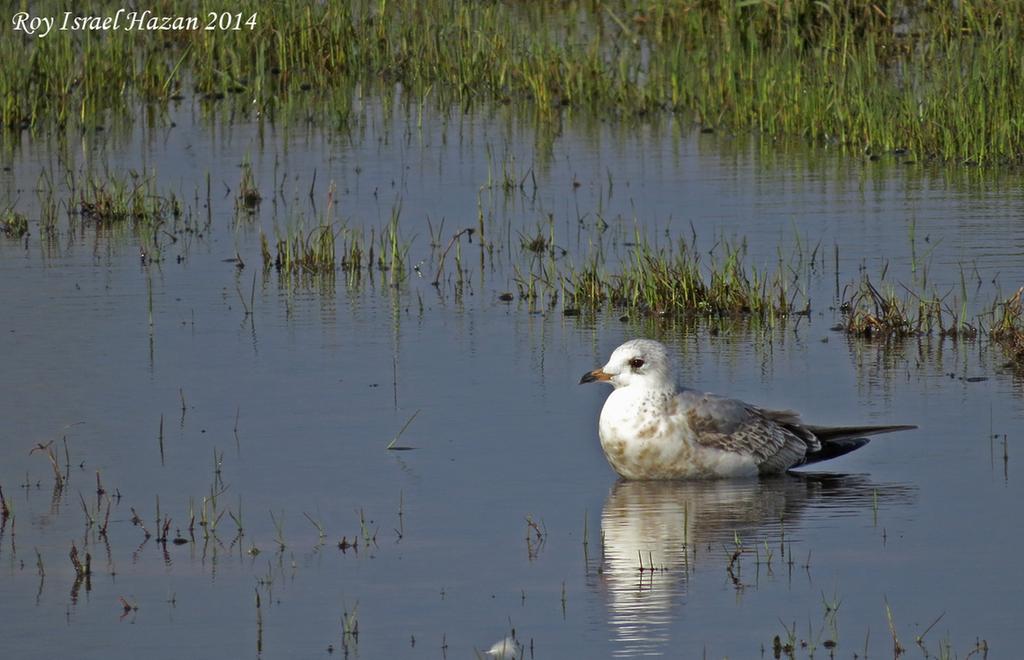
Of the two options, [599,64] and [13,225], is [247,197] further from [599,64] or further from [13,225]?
[599,64]

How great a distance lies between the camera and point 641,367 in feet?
31.8

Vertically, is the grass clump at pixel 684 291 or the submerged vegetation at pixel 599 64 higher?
the submerged vegetation at pixel 599 64

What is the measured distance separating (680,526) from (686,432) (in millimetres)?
965

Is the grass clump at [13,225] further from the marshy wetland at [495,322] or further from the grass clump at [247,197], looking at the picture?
the grass clump at [247,197]

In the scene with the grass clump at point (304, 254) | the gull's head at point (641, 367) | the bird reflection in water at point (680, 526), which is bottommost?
the bird reflection in water at point (680, 526)

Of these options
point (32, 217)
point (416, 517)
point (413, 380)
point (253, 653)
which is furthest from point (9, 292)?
point (253, 653)

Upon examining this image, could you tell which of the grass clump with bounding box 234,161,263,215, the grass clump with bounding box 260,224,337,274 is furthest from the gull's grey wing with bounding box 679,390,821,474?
the grass clump with bounding box 234,161,263,215

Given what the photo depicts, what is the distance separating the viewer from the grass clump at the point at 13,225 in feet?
51.3

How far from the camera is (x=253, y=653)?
23.4ft

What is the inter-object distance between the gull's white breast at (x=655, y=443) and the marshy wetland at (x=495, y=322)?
0.13 metres

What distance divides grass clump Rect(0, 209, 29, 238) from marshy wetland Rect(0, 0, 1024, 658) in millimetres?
31

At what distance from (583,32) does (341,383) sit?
13.0m

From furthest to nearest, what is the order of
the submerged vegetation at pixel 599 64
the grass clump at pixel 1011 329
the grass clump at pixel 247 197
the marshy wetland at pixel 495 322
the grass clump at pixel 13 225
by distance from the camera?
the submerged vegetation at pixel 599 64 < the grass clump at pixel 247 197 < the grass clump at pixel 13 225 < the grass clump at pixel 1011 329 < the marshy wetland at pixel 495 322

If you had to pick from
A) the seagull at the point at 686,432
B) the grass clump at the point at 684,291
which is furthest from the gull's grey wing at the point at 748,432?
the grass clump at the point at 684,291
